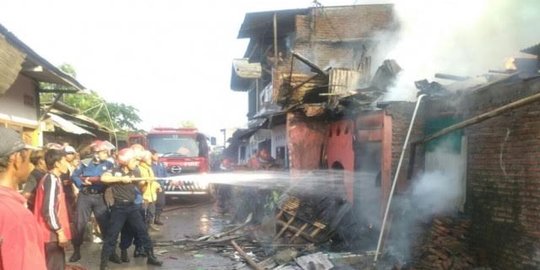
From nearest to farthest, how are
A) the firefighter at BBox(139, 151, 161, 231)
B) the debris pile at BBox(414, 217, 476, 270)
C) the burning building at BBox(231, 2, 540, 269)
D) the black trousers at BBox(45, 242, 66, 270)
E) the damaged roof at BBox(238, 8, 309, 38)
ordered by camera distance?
the black trousers at BBox(45, 242, 66, 270) < the burning building at BBox(231, 2, 540, 269) < the debris pile at BBox(414, 217, 476, 270) < the firefighter at BBox(139, 151, 161, 231) < the damaged roof at BBox(238, 8, 309, 38)

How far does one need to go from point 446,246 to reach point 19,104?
8.83 metres

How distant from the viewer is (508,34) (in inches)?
442

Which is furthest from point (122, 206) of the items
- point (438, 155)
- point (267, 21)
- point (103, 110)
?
point (103, 110)

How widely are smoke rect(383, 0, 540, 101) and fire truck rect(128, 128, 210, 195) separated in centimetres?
775

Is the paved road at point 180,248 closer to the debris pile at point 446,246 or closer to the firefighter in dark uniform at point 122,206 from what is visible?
the firefighter in dark uniform at point 122,206

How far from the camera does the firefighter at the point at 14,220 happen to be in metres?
2.21

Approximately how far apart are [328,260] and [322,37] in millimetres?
13258

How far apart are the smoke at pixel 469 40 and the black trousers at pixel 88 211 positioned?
5.94 meters

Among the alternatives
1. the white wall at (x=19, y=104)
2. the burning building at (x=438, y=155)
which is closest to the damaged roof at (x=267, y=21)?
the burning building at (x=438, y=155)

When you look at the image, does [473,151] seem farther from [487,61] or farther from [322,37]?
[322,37]

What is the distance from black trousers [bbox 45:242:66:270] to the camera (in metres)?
5.01

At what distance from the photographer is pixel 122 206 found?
24.7 ft

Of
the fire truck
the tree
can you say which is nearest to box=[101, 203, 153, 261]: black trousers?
the fire truck

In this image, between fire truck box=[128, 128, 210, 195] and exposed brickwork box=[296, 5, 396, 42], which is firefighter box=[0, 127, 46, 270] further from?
exposed brickwork box=[296, 5, 396, 42]
